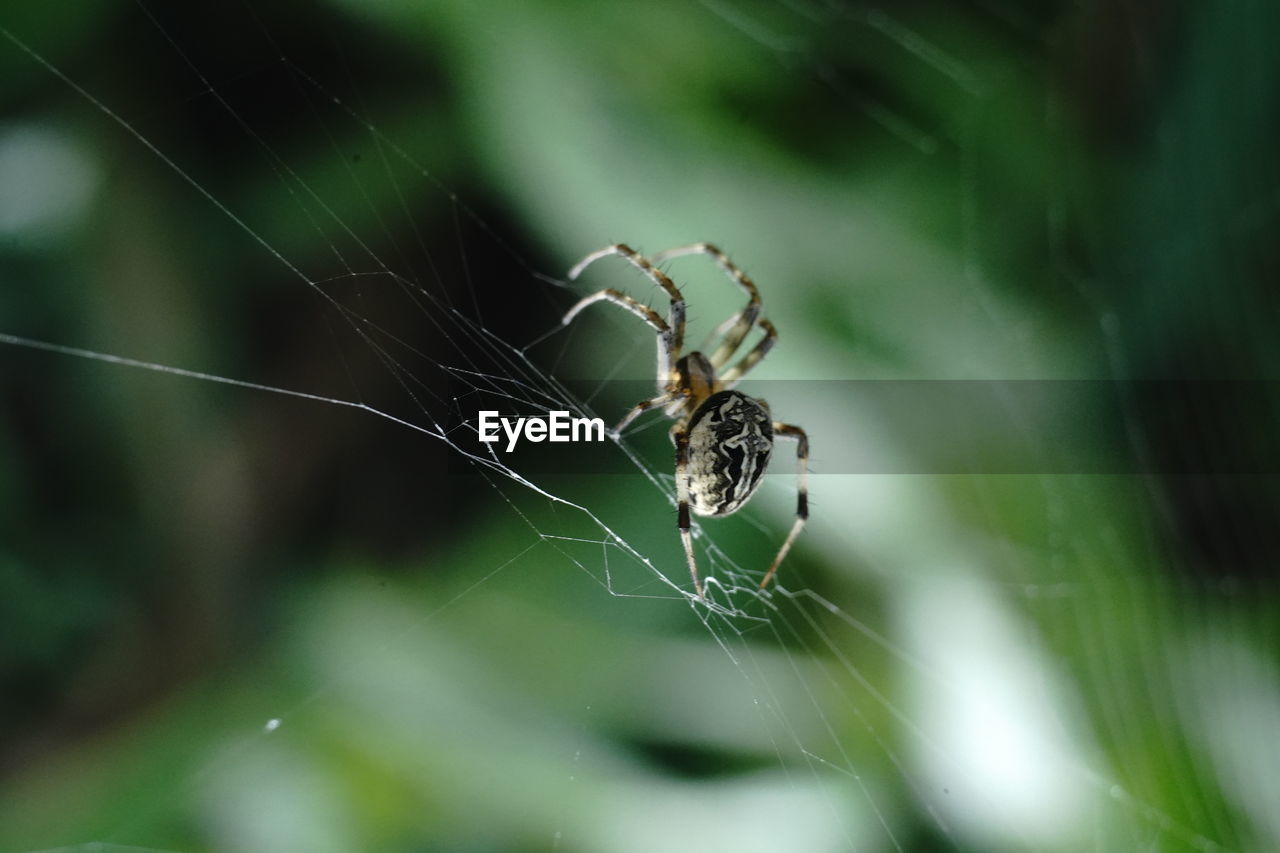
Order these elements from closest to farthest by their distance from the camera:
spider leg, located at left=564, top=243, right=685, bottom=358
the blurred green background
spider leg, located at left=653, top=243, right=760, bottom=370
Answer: the blurred green background, spider leg, located at left=564, top=243, right=685, bottom=358, spider leg, located at left=653, top=243, right=760, bottom=370

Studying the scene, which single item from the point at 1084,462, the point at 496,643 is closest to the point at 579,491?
the point at 496,643

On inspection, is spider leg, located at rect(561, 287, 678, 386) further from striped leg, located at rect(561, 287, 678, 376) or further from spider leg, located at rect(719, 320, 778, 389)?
spider leg, located at rect(719, 320, 778, 389)

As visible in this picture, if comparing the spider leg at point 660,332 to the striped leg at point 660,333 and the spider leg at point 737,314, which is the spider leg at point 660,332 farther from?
the spider leg at point 737,314

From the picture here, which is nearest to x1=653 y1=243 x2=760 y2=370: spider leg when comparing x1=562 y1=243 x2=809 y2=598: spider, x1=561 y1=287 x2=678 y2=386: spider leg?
x1=562 y1=243 x2=809 y2=598: spider

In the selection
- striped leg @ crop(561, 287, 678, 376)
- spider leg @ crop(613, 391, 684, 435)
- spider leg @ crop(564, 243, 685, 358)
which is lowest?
spider leg @ crop(613, 391, 684, 435)

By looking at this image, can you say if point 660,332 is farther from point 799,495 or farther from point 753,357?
point 799,495

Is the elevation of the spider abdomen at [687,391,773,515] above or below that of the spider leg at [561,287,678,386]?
below

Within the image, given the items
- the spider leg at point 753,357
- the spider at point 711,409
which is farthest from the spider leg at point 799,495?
the spider leg at point 753,357
